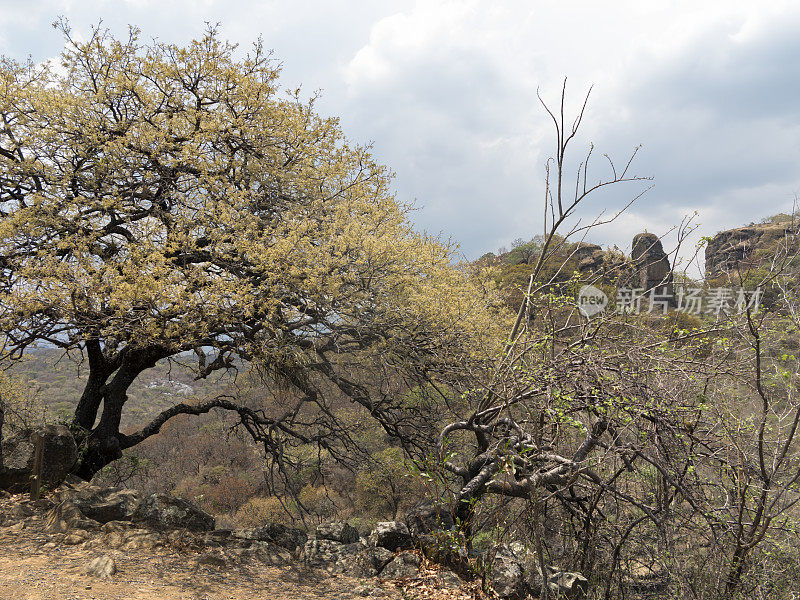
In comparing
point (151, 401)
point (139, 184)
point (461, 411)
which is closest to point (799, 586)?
point (461, 411)

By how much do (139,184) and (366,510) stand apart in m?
18.3

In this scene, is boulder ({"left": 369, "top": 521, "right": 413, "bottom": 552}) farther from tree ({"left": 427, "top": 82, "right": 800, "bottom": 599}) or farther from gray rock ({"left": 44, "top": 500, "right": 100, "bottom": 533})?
gray rock ({"left": 44, "top": 500, "right": 100, "bottom": 533})

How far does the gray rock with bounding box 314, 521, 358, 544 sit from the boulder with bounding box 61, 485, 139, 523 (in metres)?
2.67

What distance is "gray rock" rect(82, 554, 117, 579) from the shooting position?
463 cm

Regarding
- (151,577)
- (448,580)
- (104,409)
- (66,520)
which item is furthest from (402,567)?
(104,409)

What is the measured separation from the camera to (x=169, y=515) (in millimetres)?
6473

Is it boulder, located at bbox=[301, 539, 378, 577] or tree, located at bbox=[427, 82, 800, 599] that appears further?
boulder, located at bbox=[301, 539, 378, 577]

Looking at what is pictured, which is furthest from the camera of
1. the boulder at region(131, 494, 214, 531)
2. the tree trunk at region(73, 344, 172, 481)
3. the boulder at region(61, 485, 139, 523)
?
the tree trunk at region(73, 344, 172, 481)

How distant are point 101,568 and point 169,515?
5.92 ft

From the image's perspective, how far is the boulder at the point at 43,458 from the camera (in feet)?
23.0

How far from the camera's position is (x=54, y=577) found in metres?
4.48

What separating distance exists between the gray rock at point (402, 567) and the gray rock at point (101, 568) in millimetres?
2905

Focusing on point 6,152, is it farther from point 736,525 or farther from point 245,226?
point 736,525

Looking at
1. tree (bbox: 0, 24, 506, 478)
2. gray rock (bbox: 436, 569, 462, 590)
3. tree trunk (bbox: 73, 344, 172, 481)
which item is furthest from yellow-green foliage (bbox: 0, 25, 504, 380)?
gray rock (bbox: 436, 569, 462, 590)
